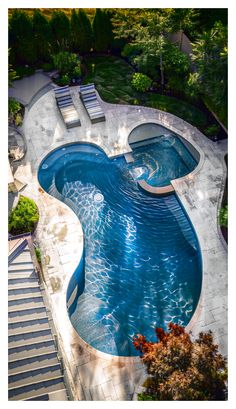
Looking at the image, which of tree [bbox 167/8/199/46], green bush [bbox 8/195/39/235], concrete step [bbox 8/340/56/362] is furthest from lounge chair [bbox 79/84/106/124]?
concrete step [bbox 8/340/56/362]

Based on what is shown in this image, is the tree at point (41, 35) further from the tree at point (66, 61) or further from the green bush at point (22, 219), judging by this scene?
the green bush at point (22, 219)

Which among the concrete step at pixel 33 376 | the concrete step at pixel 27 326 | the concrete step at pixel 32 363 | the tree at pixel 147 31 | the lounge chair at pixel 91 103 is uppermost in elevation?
the tree at pixel 147 31

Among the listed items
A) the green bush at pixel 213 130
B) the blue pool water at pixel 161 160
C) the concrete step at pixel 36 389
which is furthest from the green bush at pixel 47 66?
the concrete step at pixel 36 389

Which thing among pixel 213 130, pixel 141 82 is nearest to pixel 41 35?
pixel 141 82

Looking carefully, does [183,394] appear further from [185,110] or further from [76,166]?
[185,110]

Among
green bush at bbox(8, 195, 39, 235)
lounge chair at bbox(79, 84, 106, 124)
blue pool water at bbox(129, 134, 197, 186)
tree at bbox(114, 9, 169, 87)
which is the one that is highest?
tree at bbox(114, 9, 169, 87)

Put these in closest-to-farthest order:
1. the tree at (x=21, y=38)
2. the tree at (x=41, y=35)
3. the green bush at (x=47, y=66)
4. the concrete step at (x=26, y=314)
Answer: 1. the concrete step at (x=26, y=314)
2. the tree at (x=21, y=38)
3. the tree at (x=41, y=35)
4. the green bush at (x=47, y=66)

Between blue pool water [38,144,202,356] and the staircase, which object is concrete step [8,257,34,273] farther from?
blue pool water [38,144,202,356]
